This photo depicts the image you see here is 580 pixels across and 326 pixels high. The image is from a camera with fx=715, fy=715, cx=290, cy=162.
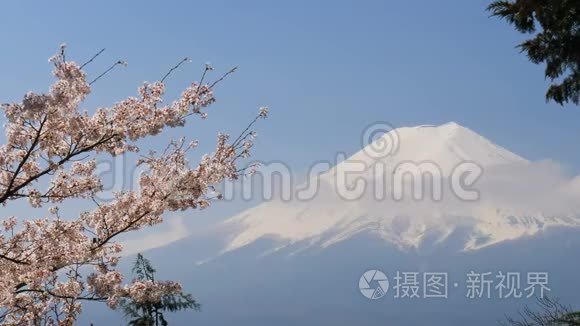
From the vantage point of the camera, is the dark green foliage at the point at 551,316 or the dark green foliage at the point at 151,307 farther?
the dark green foliage at the point at 151,307

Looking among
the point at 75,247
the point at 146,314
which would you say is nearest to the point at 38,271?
the point at 75,247

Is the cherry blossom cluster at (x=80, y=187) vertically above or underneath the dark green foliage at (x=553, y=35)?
underneath

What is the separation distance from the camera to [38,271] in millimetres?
8219

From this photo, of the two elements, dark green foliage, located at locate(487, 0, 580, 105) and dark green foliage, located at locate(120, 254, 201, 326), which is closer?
dark green foliage, located at locate(487, 0, 580, 105)

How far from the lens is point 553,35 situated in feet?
51.4

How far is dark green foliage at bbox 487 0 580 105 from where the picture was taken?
15.0m

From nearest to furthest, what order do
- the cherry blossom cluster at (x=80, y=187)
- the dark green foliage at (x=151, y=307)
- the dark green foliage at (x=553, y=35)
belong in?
the cherry blossom cluster at (x=80, y=187)
the dark green foliage at (x=553, y=35)
the dark green foliage at (x=151, y=307)

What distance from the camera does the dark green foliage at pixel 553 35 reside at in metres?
15.0

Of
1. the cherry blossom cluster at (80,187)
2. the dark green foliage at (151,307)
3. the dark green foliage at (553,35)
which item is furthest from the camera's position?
the dark green foliage at (151,307)

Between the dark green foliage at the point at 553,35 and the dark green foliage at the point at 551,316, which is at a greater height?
the dark green foliage at the point at 553,35

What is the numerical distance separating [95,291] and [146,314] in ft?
56.5

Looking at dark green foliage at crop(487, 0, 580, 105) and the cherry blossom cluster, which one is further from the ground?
dark green foliage at crop(487, 0, 580, 105)

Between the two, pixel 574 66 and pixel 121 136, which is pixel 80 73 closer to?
pixel 121 136

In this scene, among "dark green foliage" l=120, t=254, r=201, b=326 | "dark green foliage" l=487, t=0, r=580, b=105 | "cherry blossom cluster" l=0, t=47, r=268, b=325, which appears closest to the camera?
"cherry blossom cluster" l=0, t=47, r=268, b=325
